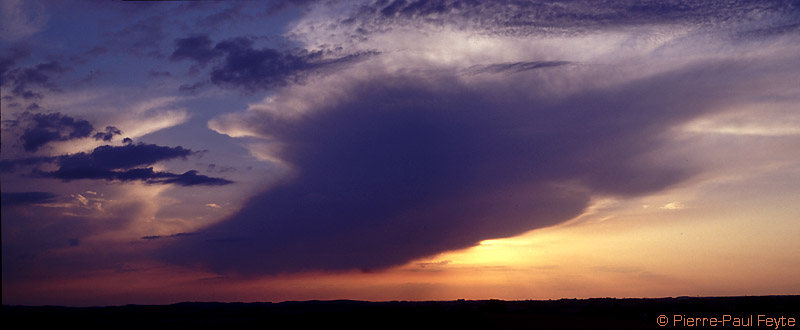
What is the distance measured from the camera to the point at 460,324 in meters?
56.6

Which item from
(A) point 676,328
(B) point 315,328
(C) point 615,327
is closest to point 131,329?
(B) point 315,328

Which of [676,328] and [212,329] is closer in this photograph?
[676,328]

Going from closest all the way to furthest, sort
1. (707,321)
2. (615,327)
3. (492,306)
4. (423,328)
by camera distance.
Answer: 1. (423,328)
2. (615,327)
3. (707,321)
4. (492,306)

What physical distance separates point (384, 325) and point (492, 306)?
1954 inches

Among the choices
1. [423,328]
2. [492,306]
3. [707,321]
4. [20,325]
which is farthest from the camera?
[492,306]

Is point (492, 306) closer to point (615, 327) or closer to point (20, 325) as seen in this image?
point (615, 327)

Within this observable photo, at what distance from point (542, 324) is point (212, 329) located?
3287 cm

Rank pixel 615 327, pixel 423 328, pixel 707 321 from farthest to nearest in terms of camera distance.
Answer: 1. pixel 707 321
2. pixel 615 327
3. pixel 423 328

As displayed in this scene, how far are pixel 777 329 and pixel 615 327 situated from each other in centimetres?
1997

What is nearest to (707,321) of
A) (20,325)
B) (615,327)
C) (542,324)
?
(615,327)

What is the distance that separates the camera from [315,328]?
173 ft

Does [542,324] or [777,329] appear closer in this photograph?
[542,324]

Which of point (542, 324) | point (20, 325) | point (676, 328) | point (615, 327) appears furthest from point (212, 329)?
point (676, 328)

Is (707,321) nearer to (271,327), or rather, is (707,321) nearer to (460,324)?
(460,324)
